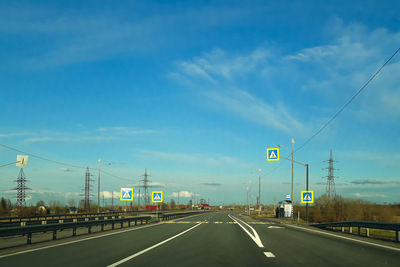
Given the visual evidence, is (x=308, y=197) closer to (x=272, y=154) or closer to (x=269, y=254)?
(x=272, y=154)

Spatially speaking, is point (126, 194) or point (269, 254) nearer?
point (269, 254)

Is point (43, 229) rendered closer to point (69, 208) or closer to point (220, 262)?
point (220, 262)

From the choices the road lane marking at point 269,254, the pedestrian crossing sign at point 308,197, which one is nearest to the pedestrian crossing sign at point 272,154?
the pedestrian crossing sign at point 308,197

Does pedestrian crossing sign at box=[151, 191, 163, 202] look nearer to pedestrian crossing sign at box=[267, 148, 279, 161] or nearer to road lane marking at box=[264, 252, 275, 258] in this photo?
pedestrian crossing sign at box=[267, 148, 279, 161]

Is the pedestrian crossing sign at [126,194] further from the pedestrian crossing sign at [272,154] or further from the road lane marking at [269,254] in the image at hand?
the road lane marking at [269,254]

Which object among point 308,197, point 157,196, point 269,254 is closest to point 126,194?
point 157,196

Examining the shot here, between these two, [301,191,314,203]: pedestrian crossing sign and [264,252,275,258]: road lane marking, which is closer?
[264,252,275,258]: road lane marking

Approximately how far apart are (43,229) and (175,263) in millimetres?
10276

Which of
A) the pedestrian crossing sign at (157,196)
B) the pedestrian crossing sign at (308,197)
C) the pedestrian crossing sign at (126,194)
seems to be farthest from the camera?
the pedestrian crossing sign at (157,196)

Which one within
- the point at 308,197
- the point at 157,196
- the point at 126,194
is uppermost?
the point at 126,194

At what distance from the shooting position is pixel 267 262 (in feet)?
36.8

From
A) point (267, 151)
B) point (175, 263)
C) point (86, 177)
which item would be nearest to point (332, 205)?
point (267, 151)

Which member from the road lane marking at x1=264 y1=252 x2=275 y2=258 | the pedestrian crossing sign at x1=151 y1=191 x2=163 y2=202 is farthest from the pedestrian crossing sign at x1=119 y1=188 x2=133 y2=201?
the road lane marking at x1=264 y1=252 x2=275 y2=258

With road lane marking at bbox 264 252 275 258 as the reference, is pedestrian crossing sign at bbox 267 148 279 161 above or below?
above
